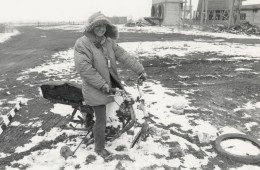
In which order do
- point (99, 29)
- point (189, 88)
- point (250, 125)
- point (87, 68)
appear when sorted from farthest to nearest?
point (189, 88), point (250, 125), point (99, 29), point (87, 68)

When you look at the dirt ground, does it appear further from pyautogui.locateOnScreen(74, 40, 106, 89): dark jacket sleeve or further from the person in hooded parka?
pyautogui.locateOnScreen(74, 40, 106, 89): dark jacket sleeve

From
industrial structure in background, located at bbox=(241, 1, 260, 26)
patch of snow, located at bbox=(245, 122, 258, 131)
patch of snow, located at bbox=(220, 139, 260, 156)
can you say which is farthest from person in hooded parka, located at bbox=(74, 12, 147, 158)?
industrial structure in background, located at bbox=(241, 1, 260, 26)

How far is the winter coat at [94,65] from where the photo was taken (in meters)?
3.96

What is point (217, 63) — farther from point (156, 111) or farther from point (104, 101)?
point (104, 101)

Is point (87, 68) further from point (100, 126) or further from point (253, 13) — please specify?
point (253, 13)

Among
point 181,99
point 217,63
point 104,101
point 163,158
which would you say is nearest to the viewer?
point 104,101

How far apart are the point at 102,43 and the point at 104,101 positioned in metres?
0.89

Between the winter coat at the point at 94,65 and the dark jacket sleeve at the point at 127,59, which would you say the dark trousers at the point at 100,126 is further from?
the dark jacket sleeve at the point at 127,59

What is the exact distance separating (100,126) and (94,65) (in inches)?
37.8

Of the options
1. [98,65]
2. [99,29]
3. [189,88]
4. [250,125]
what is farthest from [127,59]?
[189,88]

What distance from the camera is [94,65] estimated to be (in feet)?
13.6

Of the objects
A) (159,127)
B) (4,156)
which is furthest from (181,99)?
(4,156)

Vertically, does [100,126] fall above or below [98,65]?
below

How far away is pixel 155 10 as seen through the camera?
166ft
